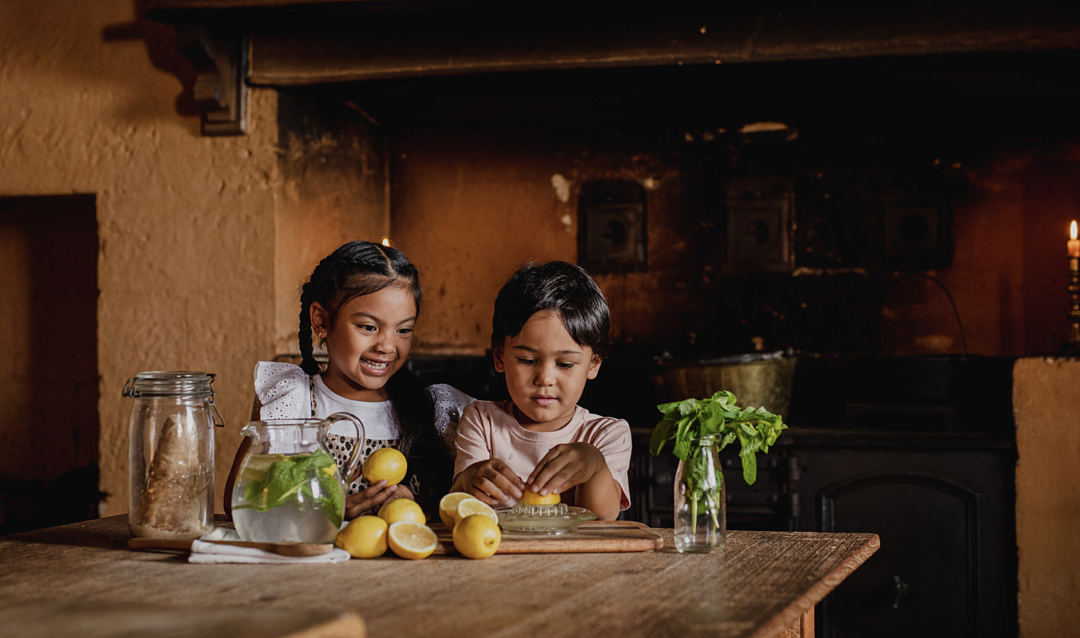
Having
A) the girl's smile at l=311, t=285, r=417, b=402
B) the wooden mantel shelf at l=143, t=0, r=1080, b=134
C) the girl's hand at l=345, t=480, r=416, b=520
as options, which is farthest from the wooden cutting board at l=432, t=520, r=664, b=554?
the wooden mantel shelf at l=143, t=0, r=1080, b=134

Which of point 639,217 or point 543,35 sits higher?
point 543,35

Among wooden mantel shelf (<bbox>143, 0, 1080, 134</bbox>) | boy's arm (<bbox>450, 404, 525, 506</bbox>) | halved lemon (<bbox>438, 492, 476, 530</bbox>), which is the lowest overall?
halved lemon (<bbox>438, 492, 476, 530</bbox>)

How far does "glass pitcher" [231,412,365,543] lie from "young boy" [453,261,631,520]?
1.01 feet

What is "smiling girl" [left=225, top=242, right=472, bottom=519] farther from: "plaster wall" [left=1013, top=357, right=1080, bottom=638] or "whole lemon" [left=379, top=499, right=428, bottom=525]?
"plaster wall" [left=1013, top=357, right=1080, bottom=638]

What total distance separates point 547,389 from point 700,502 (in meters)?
0.41

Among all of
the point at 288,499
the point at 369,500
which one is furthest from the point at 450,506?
the point at 288,499

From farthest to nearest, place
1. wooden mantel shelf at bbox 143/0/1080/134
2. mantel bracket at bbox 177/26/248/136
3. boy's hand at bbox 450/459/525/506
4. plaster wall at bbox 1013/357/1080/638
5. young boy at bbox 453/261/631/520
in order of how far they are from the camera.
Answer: mantel bracket at bbox 177/26/248/136
plaster wall at bbox 1013/357/1080/638
wooden mantel shelf at bbox 143/0/1080/134
young boy at bbox 453/261/631/520
boy's hand at bbox 450/459/525/506

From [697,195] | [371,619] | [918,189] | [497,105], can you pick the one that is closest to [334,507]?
[371,619]

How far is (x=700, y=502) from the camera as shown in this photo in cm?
136

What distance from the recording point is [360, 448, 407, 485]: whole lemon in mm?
1503

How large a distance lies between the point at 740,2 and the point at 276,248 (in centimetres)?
160

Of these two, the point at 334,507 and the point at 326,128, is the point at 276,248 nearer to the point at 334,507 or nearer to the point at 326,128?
the point at 326,128

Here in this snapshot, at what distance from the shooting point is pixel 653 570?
1221 mm

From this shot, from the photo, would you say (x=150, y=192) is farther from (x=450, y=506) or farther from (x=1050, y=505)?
(x=1050, y=505)
